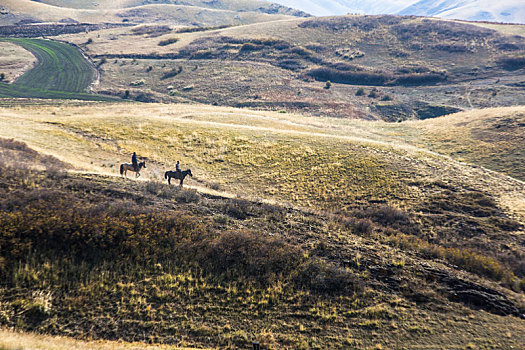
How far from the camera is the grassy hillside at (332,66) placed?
274 feet

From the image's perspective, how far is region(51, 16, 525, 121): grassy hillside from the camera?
83625 mm

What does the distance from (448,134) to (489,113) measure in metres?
11.9

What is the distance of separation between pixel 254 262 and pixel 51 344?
9152mm

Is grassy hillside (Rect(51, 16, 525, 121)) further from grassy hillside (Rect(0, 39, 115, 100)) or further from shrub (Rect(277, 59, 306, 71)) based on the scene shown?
grassy hillside (Rect(0, 39, 115, 100))

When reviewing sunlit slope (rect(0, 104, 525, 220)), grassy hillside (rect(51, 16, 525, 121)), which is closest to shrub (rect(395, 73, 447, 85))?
grassy hillside (rect(51, 16, 525, 121))

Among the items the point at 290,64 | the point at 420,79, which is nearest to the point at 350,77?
the point at 290,64

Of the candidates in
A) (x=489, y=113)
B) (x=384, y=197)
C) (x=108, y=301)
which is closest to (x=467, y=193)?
(x=384, y=197)

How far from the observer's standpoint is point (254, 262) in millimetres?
15734

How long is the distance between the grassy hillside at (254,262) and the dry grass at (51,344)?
43 centimetres

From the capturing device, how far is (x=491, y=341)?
12508 millimetres

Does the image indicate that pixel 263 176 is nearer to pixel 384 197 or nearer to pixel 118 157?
pixel 384 197

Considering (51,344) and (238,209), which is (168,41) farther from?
(51,344)

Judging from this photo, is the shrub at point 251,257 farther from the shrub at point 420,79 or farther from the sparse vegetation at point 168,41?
the sparse vegetation at point 168,41

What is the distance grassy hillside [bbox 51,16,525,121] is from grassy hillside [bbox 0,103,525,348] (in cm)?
5786
